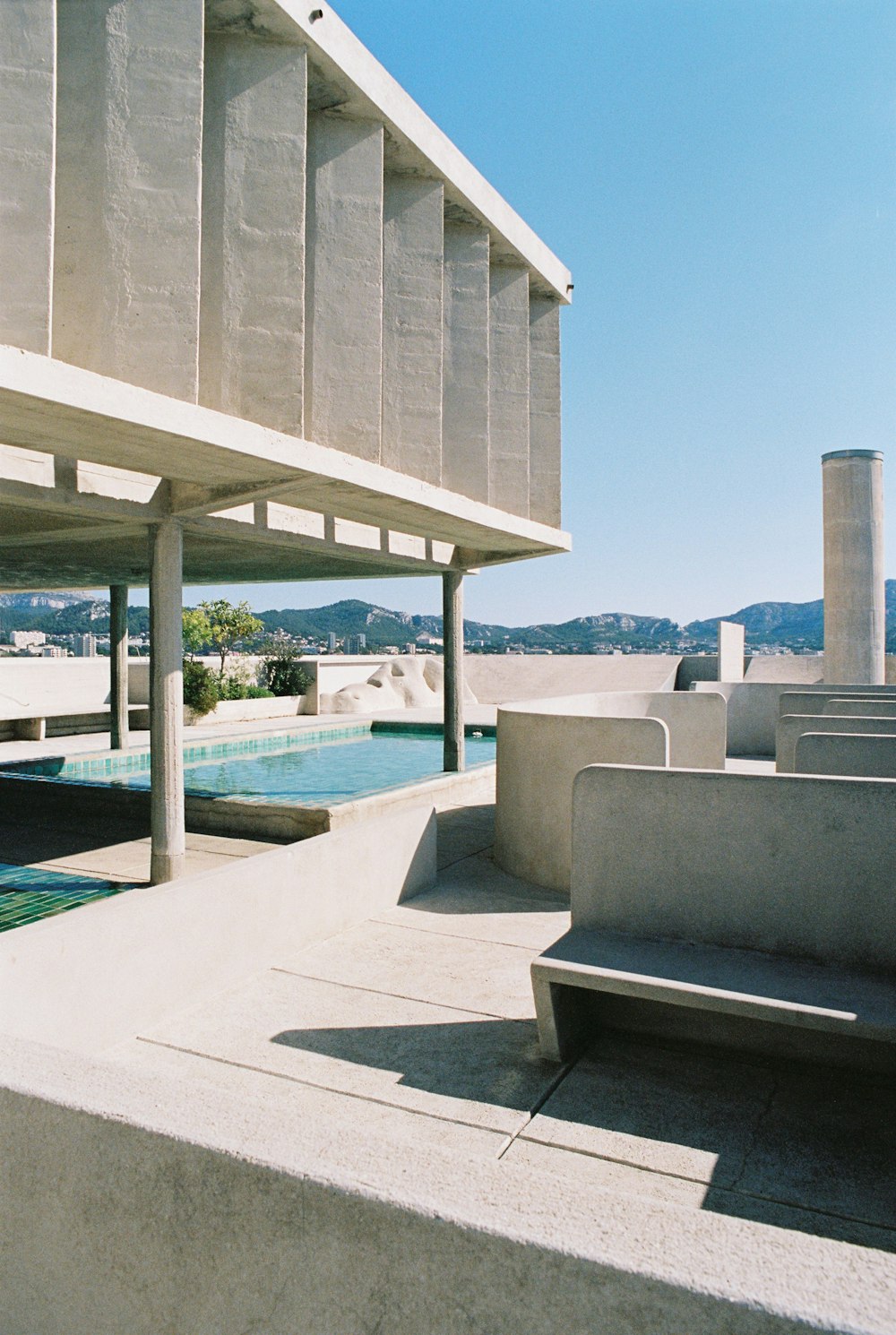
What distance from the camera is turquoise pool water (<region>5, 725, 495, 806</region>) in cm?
1380

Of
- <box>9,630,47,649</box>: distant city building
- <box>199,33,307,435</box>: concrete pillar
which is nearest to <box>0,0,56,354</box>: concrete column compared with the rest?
<box>199,33,307,435</box>: concrete pillar

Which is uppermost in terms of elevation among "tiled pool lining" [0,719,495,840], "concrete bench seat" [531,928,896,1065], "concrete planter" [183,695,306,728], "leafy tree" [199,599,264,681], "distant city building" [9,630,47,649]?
"distant city building" [9,630,47,649]

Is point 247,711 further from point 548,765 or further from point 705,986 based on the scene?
point 705,986

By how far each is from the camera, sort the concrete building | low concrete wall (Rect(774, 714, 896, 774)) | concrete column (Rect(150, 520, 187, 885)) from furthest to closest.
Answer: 1. concrete column (Rect(150, 520, 187, 885))
2. low concrete wall (Rect(774, 714, 896, 774))
3. the concrete building

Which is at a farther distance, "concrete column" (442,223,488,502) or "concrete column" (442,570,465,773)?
"concrete column" (442,570,465,773)

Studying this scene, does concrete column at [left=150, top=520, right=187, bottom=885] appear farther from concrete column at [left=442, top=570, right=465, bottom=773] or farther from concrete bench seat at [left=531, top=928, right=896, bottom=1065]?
concrete column at [left=442, top=570, right=465, bottom=773]

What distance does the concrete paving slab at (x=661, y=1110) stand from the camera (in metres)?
3.39

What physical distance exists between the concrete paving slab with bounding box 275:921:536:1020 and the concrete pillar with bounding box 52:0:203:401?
4.12 m

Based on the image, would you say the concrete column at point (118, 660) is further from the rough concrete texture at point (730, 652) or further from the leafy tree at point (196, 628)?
the rough concrete texture at point (730, 652)

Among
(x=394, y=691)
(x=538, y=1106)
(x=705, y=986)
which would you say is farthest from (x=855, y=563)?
(x=538, y=1106)

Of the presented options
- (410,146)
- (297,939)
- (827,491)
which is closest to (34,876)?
(297,939)

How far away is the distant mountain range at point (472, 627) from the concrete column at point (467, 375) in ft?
209

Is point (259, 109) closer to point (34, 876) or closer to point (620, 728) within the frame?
point (620, 728)

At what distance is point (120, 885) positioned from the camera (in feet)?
25.4
